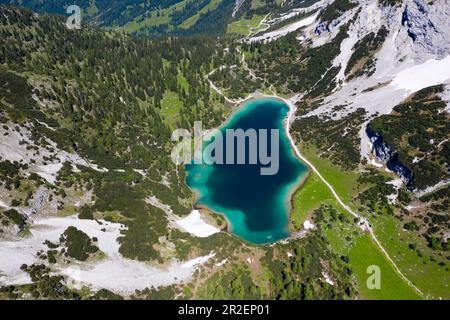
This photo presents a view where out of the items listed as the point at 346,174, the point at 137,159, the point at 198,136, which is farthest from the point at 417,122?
the point at 137,159

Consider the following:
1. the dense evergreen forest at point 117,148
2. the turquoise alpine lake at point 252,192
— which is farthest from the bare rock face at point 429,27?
the dense evergreen forest at point 117,148

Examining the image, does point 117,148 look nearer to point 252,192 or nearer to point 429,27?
point 252,192

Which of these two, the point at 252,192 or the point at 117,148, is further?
the point at 117,148

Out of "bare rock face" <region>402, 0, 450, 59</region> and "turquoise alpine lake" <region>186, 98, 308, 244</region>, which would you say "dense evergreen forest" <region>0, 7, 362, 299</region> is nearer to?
"turquoise alpine lake" <region>186, 98, 308, 244</region>

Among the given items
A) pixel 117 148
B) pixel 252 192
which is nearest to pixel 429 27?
pixel 252 192

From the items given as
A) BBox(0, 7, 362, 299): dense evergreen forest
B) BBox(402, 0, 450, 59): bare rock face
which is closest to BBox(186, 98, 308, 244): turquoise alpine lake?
BBox(0, 7, 362, 299): dense evergreen forest
